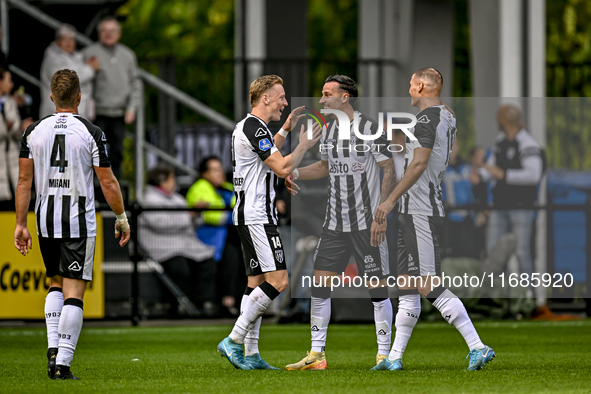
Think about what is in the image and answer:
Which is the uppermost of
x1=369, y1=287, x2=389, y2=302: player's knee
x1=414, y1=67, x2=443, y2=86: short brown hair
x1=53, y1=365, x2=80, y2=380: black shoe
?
x1=414, y1=67, x2=443, y2=86: short brown hair

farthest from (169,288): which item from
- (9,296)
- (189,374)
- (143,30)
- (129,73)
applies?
(143,30)

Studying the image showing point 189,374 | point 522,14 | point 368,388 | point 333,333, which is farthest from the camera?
point 522,14

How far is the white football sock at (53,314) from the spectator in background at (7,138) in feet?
19.5

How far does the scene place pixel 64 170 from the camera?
7184mm

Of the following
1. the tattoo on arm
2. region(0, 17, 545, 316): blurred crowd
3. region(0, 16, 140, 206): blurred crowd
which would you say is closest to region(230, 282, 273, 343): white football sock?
the tattoo on arm

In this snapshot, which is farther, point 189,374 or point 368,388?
point 189,374

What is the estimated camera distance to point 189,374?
766 centimetres

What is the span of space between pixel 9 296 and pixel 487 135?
702 centimetres

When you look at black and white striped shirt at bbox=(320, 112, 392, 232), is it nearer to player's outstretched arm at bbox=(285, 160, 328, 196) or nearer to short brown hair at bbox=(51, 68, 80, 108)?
player's outstretched arm at bbox=(285, 160, 328, 196)

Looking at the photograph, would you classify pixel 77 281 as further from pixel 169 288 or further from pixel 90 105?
pixel 90 105

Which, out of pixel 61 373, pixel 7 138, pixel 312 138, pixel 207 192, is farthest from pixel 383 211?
pixel 7 138

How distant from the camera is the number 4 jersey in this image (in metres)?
7.14

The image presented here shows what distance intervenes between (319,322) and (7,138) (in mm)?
6581

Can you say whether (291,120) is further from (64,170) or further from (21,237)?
(21,237)
